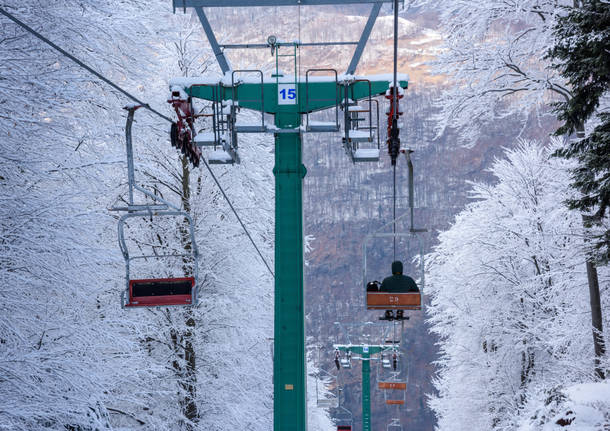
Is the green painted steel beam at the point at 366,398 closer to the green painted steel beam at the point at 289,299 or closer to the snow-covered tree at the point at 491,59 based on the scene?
the snow-covered tree at the point at 491,59

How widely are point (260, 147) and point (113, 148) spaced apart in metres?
5.19

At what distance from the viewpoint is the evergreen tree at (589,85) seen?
9.34 meters

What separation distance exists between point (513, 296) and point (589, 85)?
12.0 m

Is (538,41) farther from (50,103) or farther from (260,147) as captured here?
(50,103)

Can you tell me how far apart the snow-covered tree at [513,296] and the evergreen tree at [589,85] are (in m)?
3.62

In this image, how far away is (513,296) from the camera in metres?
21.1

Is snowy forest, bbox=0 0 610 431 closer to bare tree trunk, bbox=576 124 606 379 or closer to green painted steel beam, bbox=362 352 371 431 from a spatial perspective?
bare tree trunk, bbox=576 124 606 379

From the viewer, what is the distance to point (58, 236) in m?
8.22

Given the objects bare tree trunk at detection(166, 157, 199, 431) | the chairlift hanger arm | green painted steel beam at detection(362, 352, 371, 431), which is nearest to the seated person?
the chairlift hanger arm

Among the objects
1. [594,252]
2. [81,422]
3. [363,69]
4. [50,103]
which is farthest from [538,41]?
[363,69]

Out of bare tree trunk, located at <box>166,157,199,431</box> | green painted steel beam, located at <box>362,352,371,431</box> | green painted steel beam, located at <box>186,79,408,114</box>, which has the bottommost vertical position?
green painted steel beam, located at <box>362,352,371,431</box>

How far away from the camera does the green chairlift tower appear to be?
9492 mm

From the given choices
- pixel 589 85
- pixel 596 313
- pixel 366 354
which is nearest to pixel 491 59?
pixel 589 85

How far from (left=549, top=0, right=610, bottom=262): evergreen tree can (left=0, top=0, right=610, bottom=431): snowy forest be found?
3 cm
